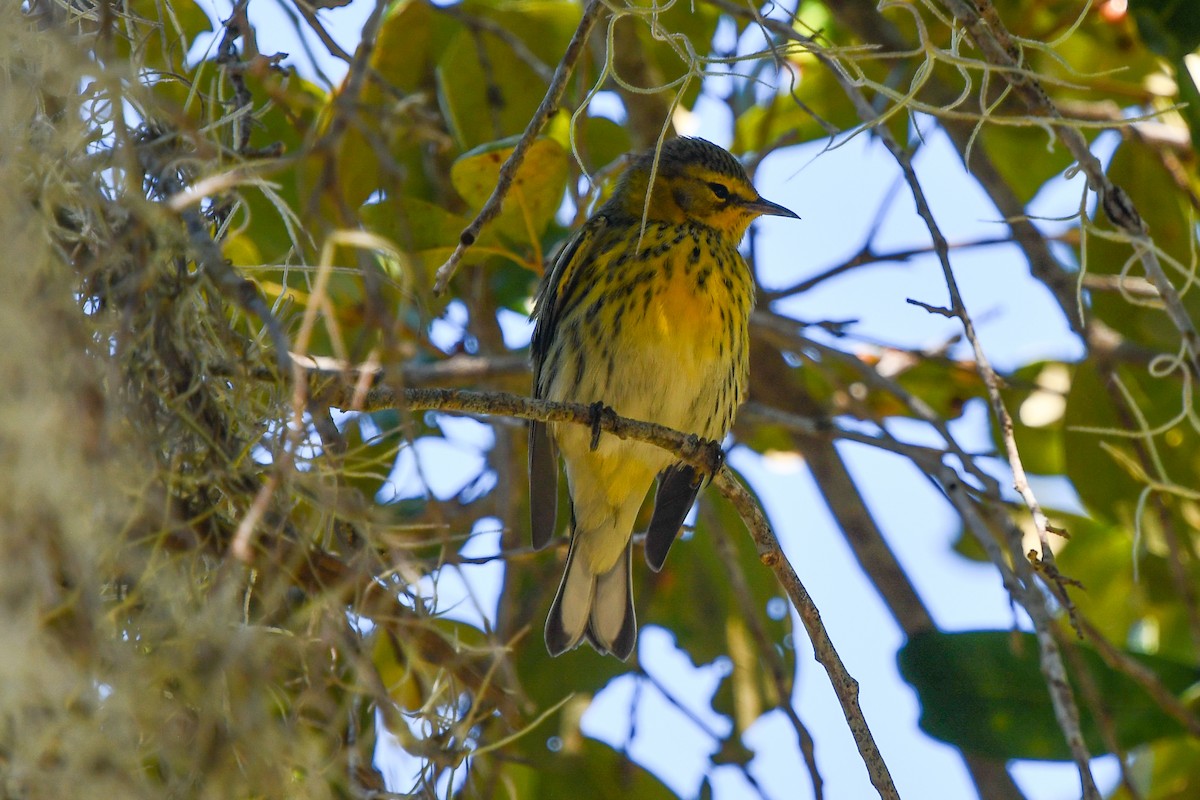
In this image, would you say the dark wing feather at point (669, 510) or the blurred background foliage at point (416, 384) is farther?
the dark wing feather at point (669, 510)

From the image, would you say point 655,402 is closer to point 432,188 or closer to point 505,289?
point 505,289

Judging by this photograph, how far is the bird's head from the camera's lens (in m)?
3.69

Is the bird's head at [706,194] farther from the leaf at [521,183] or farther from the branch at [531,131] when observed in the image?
the branch at [531,131]

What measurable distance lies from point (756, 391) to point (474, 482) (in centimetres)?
97

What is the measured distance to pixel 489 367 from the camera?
11.9 ft

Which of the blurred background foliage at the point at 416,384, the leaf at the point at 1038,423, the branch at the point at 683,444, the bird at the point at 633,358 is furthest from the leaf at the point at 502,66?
the leaf at the point at 1038,423

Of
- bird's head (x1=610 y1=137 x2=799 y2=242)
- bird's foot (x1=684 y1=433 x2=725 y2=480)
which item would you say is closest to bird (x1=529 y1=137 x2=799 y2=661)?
bird's head (x1=610 y1=137 x2=799 y2=242)

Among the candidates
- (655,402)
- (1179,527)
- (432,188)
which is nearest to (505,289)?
(432,188)

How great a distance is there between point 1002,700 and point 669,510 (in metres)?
0.99

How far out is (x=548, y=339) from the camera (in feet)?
11.9

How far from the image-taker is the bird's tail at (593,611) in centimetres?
336

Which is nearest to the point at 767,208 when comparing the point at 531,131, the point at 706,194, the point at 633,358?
the point at 706,194

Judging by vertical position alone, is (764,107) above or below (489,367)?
above

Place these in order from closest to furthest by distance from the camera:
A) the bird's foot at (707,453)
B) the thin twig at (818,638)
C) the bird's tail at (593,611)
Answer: the thin twig at (818,638) → the bird's foot at (707,453) → the bird's tail at (593,611)
